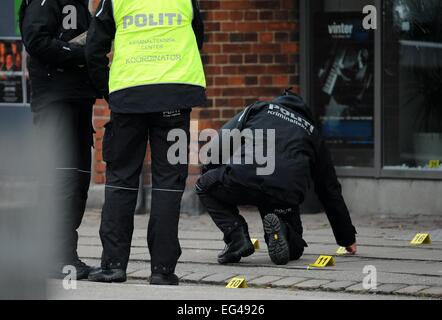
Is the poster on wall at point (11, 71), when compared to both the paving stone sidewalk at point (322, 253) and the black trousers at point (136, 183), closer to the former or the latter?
the paving stone sidewalk at point (322, 253)

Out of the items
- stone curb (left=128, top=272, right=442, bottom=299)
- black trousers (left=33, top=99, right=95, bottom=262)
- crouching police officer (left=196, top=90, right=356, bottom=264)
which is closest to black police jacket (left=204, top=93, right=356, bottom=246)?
crouching police officer (left=196, top=90, right=356, bottom=264)

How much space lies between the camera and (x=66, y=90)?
717 cm

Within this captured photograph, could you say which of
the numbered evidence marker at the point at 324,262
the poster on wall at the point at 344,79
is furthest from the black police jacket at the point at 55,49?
the poster on wall at the point at 344,79

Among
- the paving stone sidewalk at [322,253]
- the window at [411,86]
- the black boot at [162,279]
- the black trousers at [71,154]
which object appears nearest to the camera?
the black boot at [162,279]

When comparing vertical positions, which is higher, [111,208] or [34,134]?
[34,134]

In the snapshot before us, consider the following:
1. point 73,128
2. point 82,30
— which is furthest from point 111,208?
point 82,30

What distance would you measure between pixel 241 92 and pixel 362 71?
1.08m

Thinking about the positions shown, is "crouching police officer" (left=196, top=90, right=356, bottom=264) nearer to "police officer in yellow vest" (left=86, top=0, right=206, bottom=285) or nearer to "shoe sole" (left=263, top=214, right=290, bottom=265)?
"shoe sole" (left=263, top=214, right=290, bottom=265)

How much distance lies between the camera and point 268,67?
425 inches

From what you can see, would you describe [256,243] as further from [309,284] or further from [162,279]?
[162,279]

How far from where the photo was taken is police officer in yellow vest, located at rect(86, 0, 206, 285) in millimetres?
6586

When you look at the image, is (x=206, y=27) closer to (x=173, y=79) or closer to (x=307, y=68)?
(x=307, y=68)

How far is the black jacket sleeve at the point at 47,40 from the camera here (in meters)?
7.09

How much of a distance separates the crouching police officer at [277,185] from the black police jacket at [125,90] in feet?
3.91
